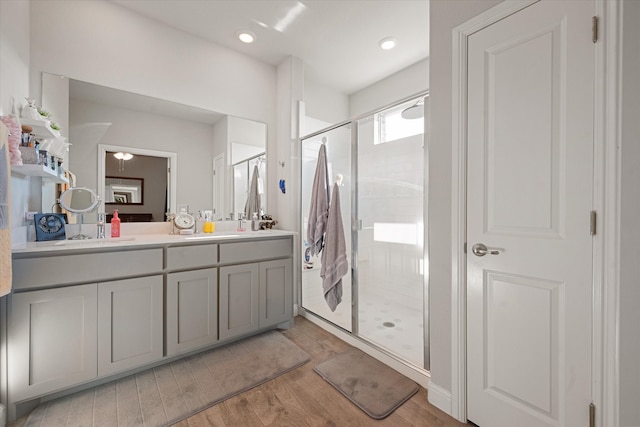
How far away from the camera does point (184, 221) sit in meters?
2.39

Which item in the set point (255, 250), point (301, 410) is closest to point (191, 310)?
point (255, 250)

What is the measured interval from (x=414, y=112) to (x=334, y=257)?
4.61ft

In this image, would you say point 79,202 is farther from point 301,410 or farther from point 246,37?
point 301,410

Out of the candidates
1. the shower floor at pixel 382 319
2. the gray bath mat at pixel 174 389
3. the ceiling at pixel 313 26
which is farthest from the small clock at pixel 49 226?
the shower floor at pixel 382 319

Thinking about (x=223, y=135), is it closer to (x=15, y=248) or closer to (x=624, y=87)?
(x=15, y=248)

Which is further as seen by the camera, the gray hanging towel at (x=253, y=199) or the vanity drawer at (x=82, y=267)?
the gray hanging towel at (x=253, y=199)

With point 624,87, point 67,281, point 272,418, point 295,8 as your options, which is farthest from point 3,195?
point 624,87

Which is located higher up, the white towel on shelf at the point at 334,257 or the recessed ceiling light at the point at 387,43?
the recessed ceiling light at the point at 387,43

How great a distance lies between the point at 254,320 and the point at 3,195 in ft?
5.61

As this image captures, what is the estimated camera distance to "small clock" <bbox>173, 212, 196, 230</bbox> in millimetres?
2357

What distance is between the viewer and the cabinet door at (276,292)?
2367 millimetres

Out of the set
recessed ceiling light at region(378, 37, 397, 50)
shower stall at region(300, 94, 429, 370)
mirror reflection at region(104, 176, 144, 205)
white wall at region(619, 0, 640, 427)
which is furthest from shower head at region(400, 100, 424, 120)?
mirror reflection at region(104, 176, 144, 205)

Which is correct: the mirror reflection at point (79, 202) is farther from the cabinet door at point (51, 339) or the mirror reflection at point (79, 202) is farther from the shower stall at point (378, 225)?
the shower stall at point (378, 225)

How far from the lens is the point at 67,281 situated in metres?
1.55
